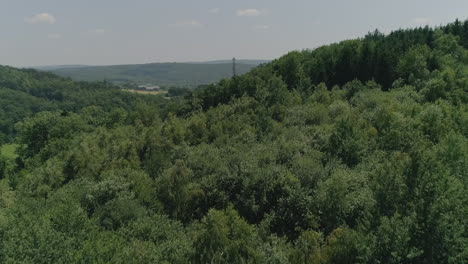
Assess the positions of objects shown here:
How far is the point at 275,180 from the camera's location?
4266 cm

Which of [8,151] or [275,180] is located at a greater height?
[275,180]

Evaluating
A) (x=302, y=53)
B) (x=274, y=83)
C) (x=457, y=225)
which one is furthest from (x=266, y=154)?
(x=302, y=53)

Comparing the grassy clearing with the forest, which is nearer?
the forest

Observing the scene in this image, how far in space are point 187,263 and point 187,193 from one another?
1514 centimetres

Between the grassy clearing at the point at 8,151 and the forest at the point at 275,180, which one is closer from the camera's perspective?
the forest at the point at 275,180

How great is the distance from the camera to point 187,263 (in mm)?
30469

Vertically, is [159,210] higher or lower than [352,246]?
lower

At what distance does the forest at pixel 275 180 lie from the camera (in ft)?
92.9

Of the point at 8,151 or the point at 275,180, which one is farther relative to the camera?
the point at 8,151

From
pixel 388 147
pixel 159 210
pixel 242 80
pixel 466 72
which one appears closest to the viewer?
pixel 159 210

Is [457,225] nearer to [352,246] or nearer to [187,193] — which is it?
[352,246]

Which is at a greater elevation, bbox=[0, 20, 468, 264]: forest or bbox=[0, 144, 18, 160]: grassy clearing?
bbox=[0, 20, 468, 264]: forest

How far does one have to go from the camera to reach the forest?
92.9 ft

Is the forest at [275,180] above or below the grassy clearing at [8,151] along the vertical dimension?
above
